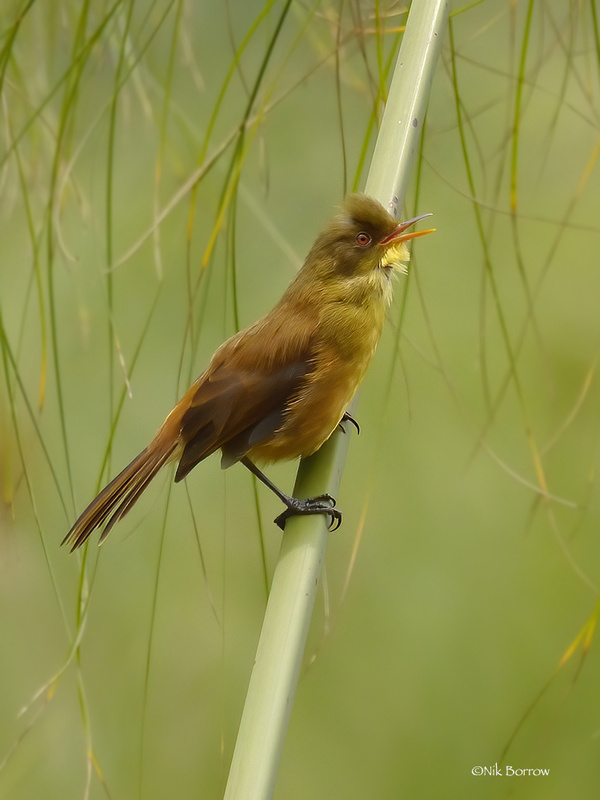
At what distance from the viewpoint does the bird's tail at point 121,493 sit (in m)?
1.33

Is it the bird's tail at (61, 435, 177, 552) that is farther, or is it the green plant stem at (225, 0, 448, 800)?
the bird's tail at (61, 435, 177, 552)

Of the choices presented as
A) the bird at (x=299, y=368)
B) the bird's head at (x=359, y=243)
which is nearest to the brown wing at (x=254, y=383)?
the bird at (x=299, y=368)

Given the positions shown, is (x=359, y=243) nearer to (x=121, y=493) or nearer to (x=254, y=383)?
(x=254, y=383)

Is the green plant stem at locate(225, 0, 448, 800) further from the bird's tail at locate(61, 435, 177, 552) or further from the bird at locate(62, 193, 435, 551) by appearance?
the bird's tail at locate(61, 435, 177, 552)

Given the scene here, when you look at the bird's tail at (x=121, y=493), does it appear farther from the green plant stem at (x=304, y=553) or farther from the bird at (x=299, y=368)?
the green plant stem at (x=304, y=553)

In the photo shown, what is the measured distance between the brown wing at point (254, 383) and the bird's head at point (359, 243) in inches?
5.4

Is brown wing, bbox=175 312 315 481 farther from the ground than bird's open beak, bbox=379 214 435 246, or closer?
closer

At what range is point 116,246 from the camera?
229cm

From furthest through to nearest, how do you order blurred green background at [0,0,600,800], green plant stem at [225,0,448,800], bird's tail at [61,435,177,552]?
blurred green background at [0,0,600,800]
bird's tail at [61,435,177,552]
green plant stem at [225,0,448,800]

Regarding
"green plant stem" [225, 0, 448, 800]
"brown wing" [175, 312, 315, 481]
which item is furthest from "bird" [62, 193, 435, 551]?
"green plant stem" [225, 0, 448, 800]

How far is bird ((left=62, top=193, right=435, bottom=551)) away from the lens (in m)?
1.45

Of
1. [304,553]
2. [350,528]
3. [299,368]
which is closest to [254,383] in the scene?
[299,368]

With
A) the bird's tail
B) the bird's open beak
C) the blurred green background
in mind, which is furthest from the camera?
the blurred green background

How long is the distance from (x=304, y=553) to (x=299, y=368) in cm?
59
